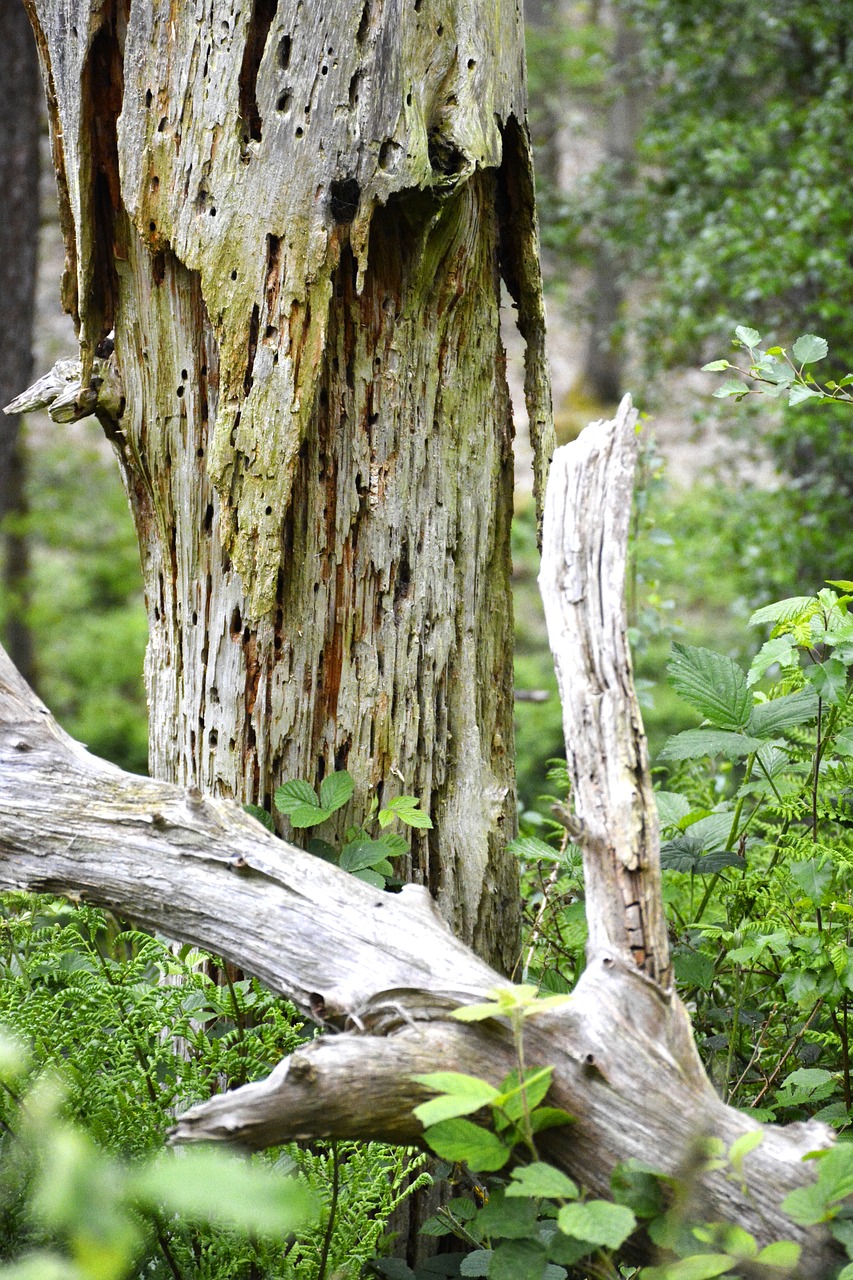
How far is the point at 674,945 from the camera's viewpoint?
2.30 m

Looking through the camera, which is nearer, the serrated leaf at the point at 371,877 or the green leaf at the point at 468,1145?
the green leaf at the point at 468,1145

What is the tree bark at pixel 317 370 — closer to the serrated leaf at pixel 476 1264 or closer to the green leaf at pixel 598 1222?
the serrated leaf at pixel 476 1264

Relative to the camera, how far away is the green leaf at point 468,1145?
139 centimetres

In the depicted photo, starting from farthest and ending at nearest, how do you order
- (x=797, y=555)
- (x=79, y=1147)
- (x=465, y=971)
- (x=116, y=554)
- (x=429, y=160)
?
(x=116, y=554)
(x=797, y=555)
(x=429, y=160)
(x=465, y=971)
(x=79, y=1147)

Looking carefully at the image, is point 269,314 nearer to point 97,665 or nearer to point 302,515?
point 302,515

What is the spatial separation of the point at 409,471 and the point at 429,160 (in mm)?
587

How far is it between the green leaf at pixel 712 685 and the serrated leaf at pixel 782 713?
0.03 meters

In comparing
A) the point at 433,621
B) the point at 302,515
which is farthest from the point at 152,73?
the point at 433,621

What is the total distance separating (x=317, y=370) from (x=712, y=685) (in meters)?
0.98

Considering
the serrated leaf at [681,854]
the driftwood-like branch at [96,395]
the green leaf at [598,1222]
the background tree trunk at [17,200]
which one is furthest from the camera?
the background tree trunk at [17,200]

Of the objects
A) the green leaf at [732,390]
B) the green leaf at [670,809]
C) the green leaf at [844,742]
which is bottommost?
the green leaf at [670,809]

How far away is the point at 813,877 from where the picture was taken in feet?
6.41

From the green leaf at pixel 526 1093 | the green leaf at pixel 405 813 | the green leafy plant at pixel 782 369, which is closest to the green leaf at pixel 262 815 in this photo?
the green leaf at pixel 405 813

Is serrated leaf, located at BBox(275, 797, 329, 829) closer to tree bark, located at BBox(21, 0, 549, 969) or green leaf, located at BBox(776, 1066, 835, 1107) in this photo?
tree bark, located at BBox(21, 0, 549, 969)
